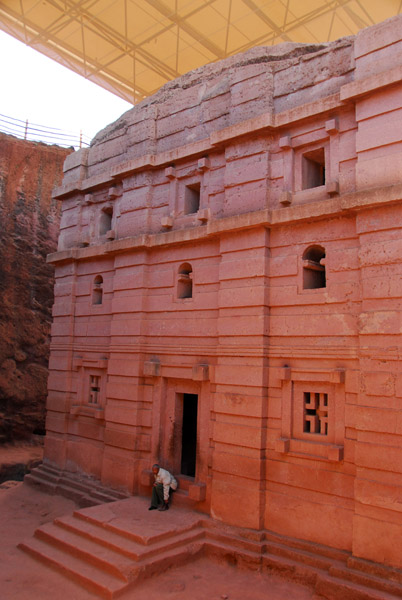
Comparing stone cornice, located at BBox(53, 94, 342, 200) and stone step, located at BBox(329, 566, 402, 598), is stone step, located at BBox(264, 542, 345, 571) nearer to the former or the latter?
stone step, located at BBox(329, 566, 402, 598)

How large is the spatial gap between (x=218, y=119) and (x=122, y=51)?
1333cm

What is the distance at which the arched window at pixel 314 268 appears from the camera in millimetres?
9328

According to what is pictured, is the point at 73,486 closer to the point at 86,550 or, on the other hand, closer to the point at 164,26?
the point at 86,550

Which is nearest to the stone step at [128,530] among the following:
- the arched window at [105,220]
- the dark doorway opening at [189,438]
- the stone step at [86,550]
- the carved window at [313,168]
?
the stone step at [86,550]

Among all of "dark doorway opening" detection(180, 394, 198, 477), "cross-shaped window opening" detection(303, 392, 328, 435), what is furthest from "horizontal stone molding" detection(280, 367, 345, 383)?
"dark doorway opening" detection(180, 394, 198, 477)

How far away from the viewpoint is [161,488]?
1031cm

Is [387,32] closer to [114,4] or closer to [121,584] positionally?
[121,584]

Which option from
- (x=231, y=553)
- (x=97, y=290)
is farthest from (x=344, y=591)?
(x=97, y=290)

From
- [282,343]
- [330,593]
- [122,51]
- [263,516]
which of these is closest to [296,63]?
[282,343]

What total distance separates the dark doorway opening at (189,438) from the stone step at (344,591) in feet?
15.7

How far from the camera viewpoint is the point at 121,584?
7.88m

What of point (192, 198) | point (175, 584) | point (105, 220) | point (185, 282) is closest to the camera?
point (175, 584)

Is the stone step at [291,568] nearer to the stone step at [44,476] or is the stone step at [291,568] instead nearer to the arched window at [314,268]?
the arched window at [314,268]

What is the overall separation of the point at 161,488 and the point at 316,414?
3751 millimetres
